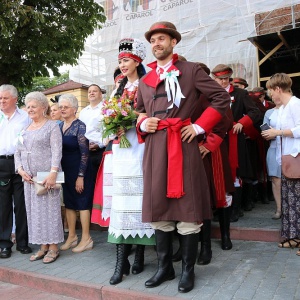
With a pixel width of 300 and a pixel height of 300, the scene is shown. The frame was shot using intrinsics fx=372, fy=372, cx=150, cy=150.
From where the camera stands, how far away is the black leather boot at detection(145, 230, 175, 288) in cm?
327

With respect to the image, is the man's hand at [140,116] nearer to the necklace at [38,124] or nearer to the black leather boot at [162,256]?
the black leather boot at [162,256]

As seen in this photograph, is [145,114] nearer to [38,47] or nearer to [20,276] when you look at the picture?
[20,276]

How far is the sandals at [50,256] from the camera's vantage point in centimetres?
437

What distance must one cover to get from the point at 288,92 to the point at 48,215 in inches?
121

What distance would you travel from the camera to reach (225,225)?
4219 mm

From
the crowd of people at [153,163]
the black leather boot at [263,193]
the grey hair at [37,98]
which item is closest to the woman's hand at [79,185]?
the crowd of people at [153,163]

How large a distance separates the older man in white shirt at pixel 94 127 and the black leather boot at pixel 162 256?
6.25 ft

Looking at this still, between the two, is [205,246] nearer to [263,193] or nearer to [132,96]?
[132,96]

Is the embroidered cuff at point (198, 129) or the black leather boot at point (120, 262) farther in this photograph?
the black leather boot at point (120, 262)

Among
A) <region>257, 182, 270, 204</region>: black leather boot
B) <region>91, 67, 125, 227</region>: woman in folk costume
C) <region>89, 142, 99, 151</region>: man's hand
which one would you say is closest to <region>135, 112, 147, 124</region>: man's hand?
<region>91, 67, 125, 227</region>: woman in folk costume

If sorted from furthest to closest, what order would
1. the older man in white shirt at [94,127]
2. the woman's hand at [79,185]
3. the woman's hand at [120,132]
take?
the older man in white shirt at [94,127] < the woman's hand at [79,185] < the woman's hand at [120,132]

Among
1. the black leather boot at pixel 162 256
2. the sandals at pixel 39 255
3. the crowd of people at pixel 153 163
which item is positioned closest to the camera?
the crowd of people at pixel 153 163

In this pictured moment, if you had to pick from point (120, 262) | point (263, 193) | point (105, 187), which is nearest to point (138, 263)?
point (120, 262)

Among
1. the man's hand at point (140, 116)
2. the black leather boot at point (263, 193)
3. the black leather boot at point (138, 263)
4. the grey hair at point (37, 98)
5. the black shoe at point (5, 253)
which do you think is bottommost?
the black shoe at point (5, 253)
